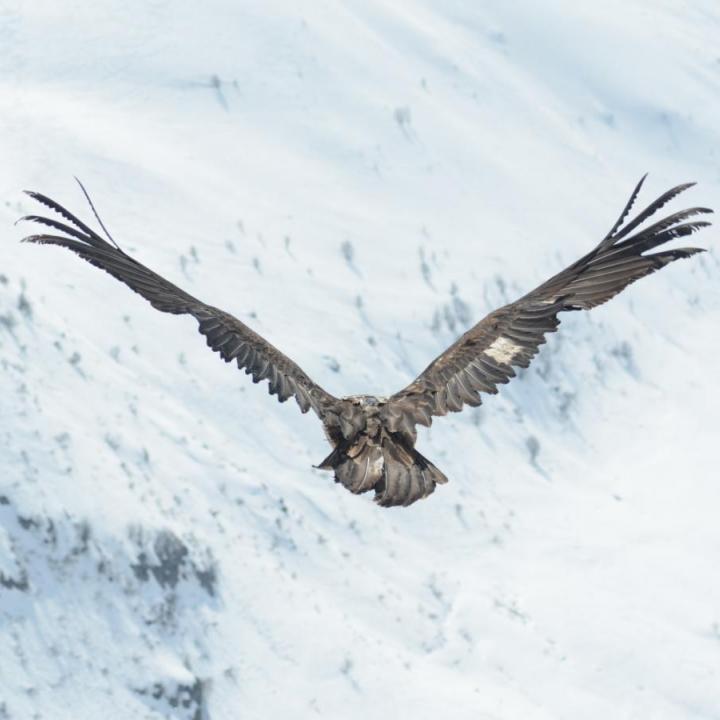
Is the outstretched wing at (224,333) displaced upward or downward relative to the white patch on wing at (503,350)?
downward

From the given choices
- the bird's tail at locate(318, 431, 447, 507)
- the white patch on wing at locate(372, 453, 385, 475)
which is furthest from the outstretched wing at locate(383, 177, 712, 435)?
the white patch on wing at locate(372, 453, 385, 475)

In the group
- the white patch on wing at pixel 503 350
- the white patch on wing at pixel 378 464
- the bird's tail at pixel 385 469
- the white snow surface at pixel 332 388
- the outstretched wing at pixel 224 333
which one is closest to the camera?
the bird's tail at pixel 385 469

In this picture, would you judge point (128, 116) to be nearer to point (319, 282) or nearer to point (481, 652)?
point (319, 282)

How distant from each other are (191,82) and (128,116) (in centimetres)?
674

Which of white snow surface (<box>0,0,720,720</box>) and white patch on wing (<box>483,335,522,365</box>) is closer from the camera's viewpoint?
white patch on wing (<box>483,335,522,365</box>)

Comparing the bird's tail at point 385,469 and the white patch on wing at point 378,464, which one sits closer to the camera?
the bird's tail at point 385,469

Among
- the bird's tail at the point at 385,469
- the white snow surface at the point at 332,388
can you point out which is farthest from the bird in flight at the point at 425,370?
the white snow surface at the point at 332,388

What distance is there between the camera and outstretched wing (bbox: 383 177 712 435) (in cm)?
1784

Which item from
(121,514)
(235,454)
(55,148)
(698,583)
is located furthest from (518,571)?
(55,148)

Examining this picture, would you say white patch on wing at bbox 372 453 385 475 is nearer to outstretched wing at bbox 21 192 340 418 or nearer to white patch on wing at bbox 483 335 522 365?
outstretched wing at bbox 21 192 340 418

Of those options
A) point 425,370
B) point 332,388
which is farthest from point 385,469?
point 332,388

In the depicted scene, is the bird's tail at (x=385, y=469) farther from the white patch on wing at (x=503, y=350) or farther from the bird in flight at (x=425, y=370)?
the white patch on wing at (x=503, y=350)

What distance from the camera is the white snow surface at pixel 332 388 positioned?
5688cm

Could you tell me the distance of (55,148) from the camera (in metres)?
74.6
